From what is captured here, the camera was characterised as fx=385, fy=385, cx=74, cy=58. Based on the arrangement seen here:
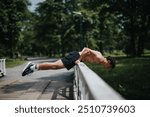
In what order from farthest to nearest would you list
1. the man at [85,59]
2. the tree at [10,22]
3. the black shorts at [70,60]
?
the tree at [10,22] < the black shorts at [70,60] < the man at [85,59]

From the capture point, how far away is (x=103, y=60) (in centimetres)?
620

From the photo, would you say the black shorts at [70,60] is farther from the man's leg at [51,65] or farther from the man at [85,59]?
the man's leg at [51,65]

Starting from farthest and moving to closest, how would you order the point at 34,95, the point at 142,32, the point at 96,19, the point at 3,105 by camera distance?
the point at 96,19 < the point at 142,32 < the point at 34,95 < the point at 3,105

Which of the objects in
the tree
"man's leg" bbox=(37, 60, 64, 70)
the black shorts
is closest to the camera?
the black shorts

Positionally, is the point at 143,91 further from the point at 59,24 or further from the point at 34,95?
the point at 59,24

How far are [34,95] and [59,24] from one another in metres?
55.5

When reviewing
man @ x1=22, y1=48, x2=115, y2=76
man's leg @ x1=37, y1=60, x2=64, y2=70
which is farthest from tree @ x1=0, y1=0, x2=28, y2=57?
man @ x1=22, y1=48, x2=115, y2=76

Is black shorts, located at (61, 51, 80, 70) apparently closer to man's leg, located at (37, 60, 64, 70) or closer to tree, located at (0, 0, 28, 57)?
man's leg, located at (37, 60, 64, 70)

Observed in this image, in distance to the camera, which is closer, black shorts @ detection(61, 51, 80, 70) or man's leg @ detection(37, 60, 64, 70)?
black shorts @ detection(61, 51, 80, 70)

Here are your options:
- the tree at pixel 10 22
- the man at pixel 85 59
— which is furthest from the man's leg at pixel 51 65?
the tree at pixel 10 22

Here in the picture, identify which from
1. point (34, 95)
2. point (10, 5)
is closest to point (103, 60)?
point (34, 95)

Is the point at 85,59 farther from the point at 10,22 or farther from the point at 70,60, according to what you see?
the point at 10,22

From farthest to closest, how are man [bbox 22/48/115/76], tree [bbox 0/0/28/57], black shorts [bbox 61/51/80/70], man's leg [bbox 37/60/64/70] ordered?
tree [bbox 0/0/28/57] < man's leg [bbox 37/60/64/70] < black shorts [bbox 61/51/80/70] < man [bbox 22/48/115/76]

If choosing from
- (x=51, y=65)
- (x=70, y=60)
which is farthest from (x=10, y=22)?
(x=70, y=60)
